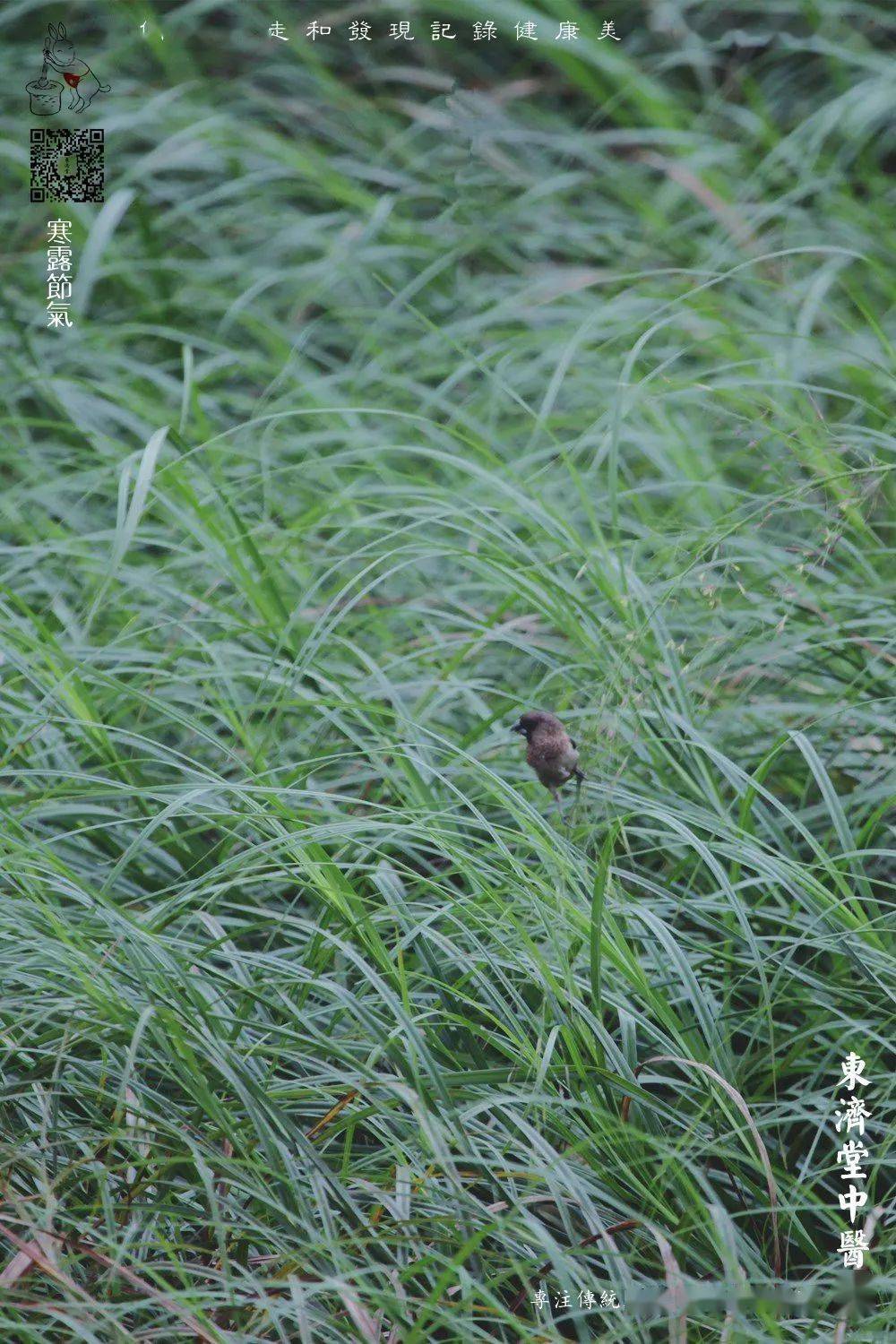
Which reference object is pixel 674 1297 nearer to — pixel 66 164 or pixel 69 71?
pixel 66 164

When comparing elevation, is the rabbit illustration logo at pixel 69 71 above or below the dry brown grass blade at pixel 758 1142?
above

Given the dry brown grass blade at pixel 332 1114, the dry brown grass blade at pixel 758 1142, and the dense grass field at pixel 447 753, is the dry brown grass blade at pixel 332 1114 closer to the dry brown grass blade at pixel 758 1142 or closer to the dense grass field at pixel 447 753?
the dense grass field at pixel 447 753

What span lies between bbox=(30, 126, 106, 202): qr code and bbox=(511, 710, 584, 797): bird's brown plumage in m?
1.78

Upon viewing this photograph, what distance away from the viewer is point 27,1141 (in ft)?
4.55

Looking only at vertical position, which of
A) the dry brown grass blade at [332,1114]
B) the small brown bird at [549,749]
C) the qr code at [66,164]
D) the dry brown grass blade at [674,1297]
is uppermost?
the qr code at [66,164]

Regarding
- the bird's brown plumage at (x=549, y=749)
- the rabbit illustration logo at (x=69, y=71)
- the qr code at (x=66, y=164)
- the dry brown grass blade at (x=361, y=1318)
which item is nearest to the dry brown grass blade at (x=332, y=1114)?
the dry brown grass blade at (x=361, y=1318)

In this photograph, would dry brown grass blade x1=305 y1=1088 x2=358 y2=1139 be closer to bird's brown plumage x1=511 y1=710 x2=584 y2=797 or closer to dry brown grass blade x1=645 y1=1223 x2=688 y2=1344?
dry brown grass blade x1=645 y1=1223 x2=688 y2=1344

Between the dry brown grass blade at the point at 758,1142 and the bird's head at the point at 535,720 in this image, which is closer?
A: the dry brown grass blade at the point at 758,1142

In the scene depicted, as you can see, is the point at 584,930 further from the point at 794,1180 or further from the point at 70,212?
the point at 70,212

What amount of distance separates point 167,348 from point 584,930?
2023 millimetres

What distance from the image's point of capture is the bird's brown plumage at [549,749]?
1565mm

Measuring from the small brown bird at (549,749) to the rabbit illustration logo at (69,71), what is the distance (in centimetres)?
236

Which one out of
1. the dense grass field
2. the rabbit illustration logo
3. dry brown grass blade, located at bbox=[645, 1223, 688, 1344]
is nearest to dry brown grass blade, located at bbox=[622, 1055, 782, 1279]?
the dense grass field

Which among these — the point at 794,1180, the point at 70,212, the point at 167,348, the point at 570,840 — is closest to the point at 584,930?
the point at 570,840
